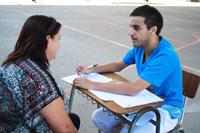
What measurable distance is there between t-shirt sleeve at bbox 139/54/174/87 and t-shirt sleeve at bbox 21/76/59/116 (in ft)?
3.15

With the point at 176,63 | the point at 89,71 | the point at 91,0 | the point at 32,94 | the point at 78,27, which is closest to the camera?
the point at 32,94

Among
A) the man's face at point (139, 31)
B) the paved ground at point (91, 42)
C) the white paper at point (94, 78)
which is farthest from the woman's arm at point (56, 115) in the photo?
the paved ground at point (91, 42)

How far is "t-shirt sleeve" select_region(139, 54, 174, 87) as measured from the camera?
2908mm

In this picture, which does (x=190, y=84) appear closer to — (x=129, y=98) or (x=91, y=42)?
(x=129, y=98)

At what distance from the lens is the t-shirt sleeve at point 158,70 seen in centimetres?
291

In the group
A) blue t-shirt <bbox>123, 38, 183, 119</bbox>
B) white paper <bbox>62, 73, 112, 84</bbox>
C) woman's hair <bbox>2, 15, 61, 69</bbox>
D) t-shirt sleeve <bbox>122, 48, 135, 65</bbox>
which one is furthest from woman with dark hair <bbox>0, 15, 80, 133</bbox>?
t-shirt sleeve <bbox>122, 48, 135, 65</bbox>

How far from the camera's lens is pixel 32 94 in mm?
2199

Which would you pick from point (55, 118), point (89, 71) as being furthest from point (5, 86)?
point (89, 71)

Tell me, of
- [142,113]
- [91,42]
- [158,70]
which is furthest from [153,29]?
[91,42]

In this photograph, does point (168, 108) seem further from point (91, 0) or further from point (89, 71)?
point (91, 0)

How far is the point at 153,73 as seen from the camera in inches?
115

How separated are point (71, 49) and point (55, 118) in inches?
234

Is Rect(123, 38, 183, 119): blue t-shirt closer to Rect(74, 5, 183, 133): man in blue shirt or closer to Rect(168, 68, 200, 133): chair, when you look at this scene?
Rect(74, 5, 183, 133): man in blue shirt

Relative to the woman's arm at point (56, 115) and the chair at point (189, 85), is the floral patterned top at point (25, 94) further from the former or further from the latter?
the chair at point (189, 85)
